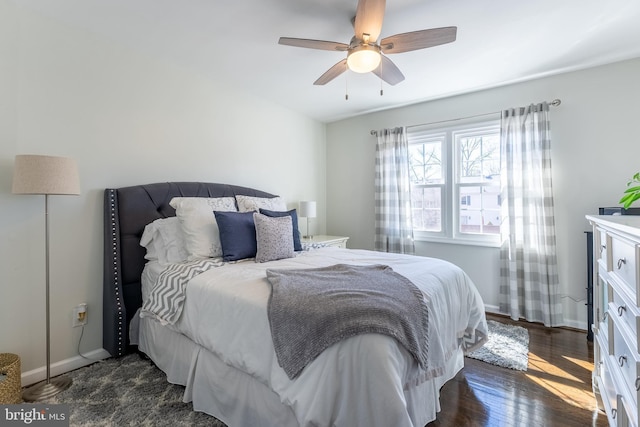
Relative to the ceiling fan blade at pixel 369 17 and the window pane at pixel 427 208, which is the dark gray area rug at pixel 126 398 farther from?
the window pane at pixel 427 208

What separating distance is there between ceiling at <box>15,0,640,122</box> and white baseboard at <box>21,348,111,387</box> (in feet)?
7.95

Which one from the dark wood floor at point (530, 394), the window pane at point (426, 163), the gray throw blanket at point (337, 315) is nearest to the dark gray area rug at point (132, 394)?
the dark wood floor at point (530, 394)

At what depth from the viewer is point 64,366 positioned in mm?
2080

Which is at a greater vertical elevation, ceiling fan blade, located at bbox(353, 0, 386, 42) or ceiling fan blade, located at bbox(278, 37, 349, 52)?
ceiling fan blade, located at bbox(353, 0, 386, 42)

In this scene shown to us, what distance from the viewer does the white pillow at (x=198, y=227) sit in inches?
89.8

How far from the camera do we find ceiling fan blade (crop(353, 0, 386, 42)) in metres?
1.62

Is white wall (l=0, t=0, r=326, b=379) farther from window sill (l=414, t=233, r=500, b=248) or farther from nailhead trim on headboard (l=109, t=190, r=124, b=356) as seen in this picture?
window sill (l=414, t=233, r=500, b=248)

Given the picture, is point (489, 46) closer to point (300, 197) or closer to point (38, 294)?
point (300, 197)

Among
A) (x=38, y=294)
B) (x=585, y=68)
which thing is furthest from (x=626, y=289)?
(x=38, y=294)

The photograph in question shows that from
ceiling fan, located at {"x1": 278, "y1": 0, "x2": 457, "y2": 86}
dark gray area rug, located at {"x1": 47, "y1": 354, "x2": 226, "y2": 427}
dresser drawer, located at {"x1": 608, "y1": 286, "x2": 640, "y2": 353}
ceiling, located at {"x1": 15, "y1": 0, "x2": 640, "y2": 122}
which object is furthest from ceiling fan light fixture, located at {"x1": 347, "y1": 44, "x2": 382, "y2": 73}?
dark gray area rug, located at {"x1": 47, "y1": 354, "x2": 226, "y2": 427}

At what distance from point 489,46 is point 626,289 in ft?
6.84

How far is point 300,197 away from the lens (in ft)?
Answer: 13.9

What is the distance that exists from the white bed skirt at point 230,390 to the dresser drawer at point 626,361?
740 millimetres

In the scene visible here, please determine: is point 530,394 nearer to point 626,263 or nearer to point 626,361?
point 626,361
